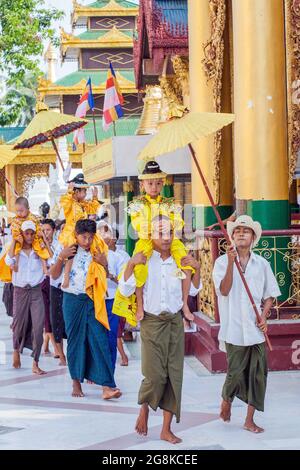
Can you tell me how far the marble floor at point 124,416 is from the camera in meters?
6.74

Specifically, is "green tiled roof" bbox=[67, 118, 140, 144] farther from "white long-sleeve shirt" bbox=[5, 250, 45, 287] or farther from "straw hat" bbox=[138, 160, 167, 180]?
"straw hat" bbox=[138, 160, 167, 180]

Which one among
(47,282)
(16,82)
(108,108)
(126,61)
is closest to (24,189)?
(126,61)

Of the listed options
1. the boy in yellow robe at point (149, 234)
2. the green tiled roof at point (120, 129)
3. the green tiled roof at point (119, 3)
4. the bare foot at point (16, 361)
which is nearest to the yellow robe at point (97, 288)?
the boy in yellow robe at point (149, 234)

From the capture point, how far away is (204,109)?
38.8ft

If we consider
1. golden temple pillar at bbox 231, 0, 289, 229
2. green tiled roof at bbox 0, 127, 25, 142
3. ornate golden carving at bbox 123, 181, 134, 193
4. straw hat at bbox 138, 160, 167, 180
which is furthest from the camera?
green tiled roof at bbox 0, 127, 25, 142

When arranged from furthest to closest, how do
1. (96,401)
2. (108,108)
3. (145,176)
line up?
(108,108) < (96,401) < (145,176)

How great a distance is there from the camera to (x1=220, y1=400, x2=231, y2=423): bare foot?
7270mm

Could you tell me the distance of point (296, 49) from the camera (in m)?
10.3

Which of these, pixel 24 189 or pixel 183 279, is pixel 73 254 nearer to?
pixel 183 279

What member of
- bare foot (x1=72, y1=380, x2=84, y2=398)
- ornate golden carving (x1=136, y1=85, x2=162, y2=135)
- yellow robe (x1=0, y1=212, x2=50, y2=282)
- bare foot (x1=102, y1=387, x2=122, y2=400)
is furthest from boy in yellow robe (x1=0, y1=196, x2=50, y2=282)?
ornate golden carving (x1=136, y1=85, x2=162, y2=135)

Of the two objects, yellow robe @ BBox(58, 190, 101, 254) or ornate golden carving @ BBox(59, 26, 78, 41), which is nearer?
yellow robe @ BBox(58, 190, 101, 254)

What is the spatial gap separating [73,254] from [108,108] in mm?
10299

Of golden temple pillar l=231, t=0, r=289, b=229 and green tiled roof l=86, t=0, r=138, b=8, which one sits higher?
green tiled roof l=86, t=0, r=138, b=8

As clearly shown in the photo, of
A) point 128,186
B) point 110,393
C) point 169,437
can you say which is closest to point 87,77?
point 128,186
